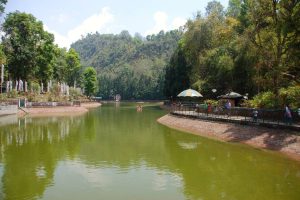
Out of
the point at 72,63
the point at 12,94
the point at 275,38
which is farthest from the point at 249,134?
the point at 72,63

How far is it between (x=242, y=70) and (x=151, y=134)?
854 inches

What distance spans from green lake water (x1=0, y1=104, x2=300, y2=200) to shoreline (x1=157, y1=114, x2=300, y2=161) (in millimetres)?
949

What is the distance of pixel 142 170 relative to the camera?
79.5 ft

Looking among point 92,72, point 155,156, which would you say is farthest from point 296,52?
point 92,72

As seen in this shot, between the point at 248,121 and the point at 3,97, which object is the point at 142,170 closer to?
the point at 248,121

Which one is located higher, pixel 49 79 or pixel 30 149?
pixel 49 79

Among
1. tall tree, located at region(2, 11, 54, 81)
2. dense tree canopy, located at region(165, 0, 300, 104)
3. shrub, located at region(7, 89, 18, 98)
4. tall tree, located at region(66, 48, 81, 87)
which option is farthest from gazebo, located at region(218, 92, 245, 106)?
tall tree, located at region(66, 48, 81, 87)

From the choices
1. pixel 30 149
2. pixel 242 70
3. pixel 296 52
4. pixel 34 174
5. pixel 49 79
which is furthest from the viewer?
pixel 49 79

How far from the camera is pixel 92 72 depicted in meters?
144

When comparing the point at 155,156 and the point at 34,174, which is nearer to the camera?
the point at 34,174

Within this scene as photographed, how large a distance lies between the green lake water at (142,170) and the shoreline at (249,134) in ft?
3.11

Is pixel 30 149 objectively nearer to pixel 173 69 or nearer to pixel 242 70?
pixel 242 70

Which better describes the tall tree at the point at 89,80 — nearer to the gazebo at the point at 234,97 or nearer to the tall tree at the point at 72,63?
the tall tree at the point at 72,63

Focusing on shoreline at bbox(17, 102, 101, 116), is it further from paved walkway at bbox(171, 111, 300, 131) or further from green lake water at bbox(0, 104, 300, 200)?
paved walkway at bbox(171, 111, 300, 131)
